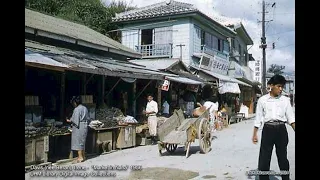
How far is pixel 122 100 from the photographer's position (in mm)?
14109

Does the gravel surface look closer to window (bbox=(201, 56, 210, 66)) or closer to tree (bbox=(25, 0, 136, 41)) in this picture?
window (bbox=(201, 56, 210, 66))

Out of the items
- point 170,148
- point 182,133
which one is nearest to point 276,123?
point 182,133

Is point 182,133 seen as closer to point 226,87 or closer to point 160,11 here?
point 226,87

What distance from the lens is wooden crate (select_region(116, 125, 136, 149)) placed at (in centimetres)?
1066

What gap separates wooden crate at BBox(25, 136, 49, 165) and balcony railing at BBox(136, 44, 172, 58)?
12.9 metres

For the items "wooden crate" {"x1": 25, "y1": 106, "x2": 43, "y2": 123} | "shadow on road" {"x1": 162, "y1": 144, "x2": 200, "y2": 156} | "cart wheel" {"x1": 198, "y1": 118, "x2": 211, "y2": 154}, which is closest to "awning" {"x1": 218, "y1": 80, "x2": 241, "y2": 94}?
"shadow on road" {"x1": 162, "y1": 144, "x2": 200, "y2": 156}

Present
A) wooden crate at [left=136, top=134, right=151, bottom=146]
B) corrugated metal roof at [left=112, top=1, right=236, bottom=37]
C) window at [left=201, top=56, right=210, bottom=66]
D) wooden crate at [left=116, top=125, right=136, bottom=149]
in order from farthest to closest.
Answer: window at [left=201, top=56, right=210, bottom=66]
corrugated metal roof at [left=112, top=1, right=236, bottom=37]
wooden crate at [left=136, top=134, right=151, bottom=146]
wooden crate at [left=116, top=125, right=136, bottom=149]

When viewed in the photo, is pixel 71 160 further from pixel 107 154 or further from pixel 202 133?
pixel 202 133

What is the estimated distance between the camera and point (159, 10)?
816 inches

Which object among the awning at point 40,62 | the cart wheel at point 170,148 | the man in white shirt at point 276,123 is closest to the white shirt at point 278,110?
the man in white shirt at point 276,123

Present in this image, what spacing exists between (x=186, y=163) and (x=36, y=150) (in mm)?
3552

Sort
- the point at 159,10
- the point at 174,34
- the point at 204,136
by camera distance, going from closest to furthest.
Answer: the point at 204,136, the point at 174,34, the point at 159,10

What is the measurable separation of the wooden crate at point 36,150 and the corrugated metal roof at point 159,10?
13143 mm
